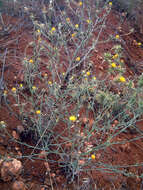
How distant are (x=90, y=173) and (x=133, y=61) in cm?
252

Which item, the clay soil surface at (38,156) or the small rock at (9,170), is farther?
the clay soil surface at (38,156)

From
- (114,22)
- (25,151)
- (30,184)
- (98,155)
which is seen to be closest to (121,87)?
(98,155)

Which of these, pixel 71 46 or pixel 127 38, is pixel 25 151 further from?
pixel 127 38

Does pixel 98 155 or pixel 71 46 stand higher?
pixel 71 46

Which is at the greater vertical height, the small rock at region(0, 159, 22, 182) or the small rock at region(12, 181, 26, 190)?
the small rock at region(0, 159, 22, 182)

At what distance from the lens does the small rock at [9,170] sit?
133 centimetres

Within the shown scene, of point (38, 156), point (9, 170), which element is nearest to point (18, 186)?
point (9, 170)

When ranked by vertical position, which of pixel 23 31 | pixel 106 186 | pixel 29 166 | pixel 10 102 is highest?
pixel 23 31

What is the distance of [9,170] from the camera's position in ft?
4.37

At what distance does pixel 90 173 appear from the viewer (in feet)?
5.35

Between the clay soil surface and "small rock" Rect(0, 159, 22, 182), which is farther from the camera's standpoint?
the clay soil surface

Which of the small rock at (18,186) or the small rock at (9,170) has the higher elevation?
the small rock at (9,170)

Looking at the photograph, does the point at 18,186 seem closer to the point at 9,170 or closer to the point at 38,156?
the point at 9,170

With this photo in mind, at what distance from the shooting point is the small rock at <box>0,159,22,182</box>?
1332 millimetres
